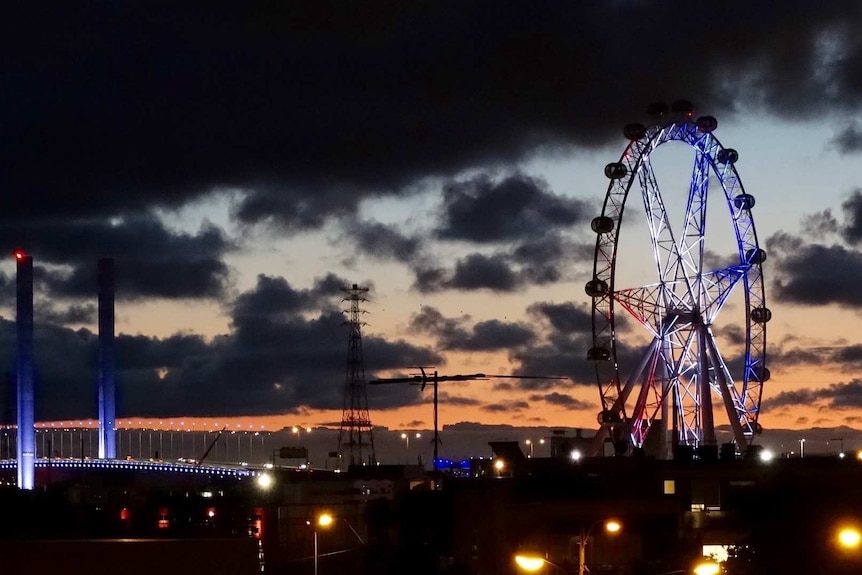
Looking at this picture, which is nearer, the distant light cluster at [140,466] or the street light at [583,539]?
the street light at [583,539]

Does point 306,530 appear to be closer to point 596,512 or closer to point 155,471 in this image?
point 596,512

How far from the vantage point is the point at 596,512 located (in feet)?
152

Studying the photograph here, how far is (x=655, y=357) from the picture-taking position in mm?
73500

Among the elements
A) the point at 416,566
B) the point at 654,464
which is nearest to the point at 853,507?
the point at 416,566

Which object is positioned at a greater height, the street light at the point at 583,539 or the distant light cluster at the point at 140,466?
the street light at the point at 583,539

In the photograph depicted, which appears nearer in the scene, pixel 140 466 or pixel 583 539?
pixel 583 539

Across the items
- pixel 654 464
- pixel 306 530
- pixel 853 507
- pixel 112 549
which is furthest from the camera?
pixel 654 464

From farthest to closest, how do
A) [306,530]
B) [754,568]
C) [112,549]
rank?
[306,530] → [754,568] → [112,549]

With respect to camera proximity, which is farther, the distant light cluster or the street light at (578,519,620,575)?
the distant light cluster

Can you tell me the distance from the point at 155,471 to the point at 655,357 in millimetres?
82465

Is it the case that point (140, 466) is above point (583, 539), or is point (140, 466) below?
below

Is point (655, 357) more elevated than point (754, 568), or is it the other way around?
point (655, 357)

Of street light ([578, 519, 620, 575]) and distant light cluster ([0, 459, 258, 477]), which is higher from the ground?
street light ([578, 519, 620, 575])

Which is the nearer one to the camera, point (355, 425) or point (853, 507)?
point (853, 507)
